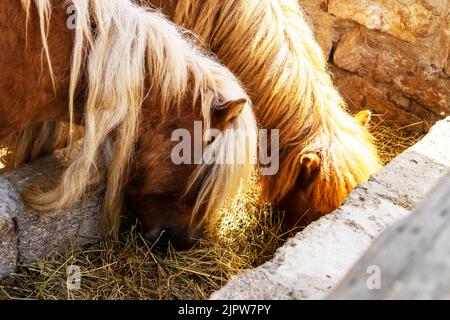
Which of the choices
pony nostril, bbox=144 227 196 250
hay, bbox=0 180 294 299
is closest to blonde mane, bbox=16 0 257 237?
pony nostril, bbox=144 227 196 250

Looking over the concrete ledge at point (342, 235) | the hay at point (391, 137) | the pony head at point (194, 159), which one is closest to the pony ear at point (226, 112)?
the pony head at point (194, 159)

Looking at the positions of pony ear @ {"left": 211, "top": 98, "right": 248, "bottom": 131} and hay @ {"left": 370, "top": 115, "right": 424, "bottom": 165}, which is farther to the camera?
hay @ {"left": 370, "top": 115, "right": 424, "bottom": 165}

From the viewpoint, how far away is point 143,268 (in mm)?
2670

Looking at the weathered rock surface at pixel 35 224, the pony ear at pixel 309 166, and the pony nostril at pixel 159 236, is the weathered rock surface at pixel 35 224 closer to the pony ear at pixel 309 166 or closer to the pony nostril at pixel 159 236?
the pony nostril at pixel 159 236

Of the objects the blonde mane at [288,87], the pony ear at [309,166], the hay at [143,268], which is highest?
the blonde mane at [288,87]

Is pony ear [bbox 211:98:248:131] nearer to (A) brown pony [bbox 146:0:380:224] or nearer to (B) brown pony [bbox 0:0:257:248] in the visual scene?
(B) brown pony [bbox 0:0:257:248]

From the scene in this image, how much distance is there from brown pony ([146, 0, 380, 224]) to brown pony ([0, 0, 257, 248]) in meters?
0.43

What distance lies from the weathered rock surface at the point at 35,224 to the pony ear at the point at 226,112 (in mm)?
645

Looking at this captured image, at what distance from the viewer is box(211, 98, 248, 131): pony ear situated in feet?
7.43

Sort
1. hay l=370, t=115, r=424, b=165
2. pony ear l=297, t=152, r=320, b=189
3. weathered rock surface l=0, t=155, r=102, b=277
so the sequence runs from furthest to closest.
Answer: hay l=370, t=115, r=424, b=165 → pony ear l=297, t=152, r=320, b=189 → weathered rock surface l=0, t=155, r=102, b=277

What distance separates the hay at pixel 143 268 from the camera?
8.13 ft

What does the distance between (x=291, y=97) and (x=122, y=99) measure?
916 mm

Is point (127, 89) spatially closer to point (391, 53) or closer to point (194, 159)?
point (194, 159)

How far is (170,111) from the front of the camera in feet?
7.73
